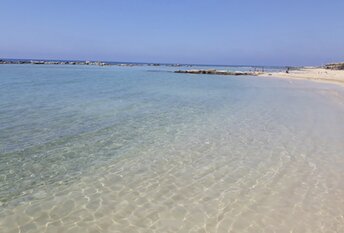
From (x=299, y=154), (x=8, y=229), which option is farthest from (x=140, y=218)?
(x=299, y=154)

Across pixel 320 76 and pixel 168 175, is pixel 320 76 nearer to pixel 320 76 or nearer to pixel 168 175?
pixel 320 76

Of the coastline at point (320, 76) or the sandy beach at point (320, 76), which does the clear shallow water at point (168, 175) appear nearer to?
the coastline at point (320, 76)

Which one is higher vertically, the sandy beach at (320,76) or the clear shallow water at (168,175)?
the clear shallow water at (168,175)

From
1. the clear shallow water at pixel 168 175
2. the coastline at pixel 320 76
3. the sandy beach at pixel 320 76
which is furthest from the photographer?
the sandy beach at pixel 320 76

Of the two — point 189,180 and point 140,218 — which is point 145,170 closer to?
point 189,180

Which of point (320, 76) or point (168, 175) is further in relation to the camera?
point (320, 76)

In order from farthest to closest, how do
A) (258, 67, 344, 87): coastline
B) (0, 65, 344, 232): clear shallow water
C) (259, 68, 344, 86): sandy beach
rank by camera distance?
(259, 68, 344, 86): sandy beach, (258, 67, 344, 87): coastline, (0, 65, 344, 232): clear shallow water

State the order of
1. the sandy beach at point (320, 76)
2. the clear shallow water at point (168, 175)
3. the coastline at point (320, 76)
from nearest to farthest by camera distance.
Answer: the clear shallow water at point (168, 175)
the coastline at point (320, 76)
the sandy beach at point (320, 76)

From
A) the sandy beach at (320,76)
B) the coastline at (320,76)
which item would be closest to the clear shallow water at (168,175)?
the coastline at (320,76)

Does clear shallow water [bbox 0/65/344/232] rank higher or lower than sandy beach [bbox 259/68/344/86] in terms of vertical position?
higher

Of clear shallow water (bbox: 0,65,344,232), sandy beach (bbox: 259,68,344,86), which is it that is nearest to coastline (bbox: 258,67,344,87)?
sandy beach (bbox: 259,68,344,86)

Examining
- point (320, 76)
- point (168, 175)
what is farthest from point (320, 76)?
point (168, 175)

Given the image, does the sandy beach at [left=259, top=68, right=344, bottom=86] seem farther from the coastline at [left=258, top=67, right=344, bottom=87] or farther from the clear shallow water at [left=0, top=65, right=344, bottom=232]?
the clear shallow water at [left=0, top=65, right=344, bottom=232]

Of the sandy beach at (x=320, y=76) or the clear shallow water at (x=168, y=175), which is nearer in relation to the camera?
the clear shallow water at (x=168, y=175)
